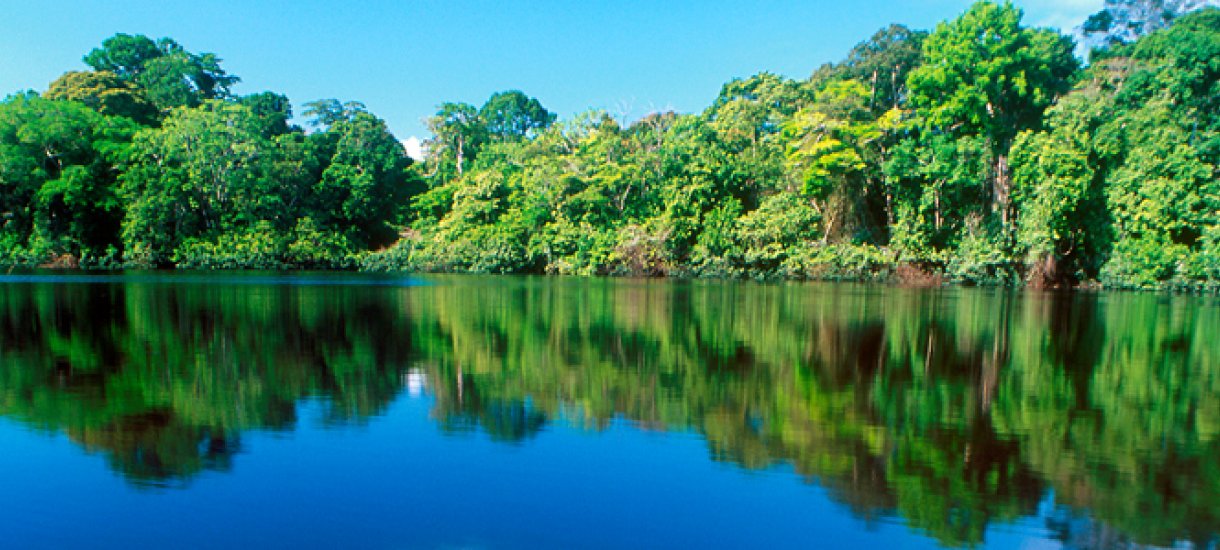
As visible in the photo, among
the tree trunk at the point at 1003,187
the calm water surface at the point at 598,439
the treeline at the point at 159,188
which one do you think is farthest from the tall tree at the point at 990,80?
the treeline at the point at 159,188

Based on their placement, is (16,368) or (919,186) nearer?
(16,368)

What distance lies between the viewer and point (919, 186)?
2831 centimetres

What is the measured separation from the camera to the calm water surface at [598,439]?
10.7 feet

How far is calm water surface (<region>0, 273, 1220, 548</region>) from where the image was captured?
10.7 ft

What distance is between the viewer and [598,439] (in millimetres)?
4641

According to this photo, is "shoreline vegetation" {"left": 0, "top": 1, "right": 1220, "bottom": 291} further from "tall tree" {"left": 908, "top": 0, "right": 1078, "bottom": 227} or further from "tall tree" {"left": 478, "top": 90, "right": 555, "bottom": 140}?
"tall tree" {"left": 478, "top": 90, "right": 555, "bottom": 140}

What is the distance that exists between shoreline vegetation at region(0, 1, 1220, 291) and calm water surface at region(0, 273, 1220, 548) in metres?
18.2

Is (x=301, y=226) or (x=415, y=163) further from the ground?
(x=415, y=163)

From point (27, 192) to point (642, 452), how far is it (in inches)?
1683

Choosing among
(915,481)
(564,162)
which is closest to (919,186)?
(564,162)

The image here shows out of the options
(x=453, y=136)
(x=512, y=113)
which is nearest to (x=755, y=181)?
(x=453, y=136)

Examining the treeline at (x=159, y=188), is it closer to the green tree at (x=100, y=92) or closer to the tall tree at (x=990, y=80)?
the green tree at (x=100, y=92)

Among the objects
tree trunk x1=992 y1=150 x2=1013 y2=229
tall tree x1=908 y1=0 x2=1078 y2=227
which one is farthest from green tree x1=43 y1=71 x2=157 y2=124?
tree trunk x1=992 y1=150 x2=1013 y2=229

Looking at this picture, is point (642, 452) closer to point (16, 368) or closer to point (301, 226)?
point (16, 368)
